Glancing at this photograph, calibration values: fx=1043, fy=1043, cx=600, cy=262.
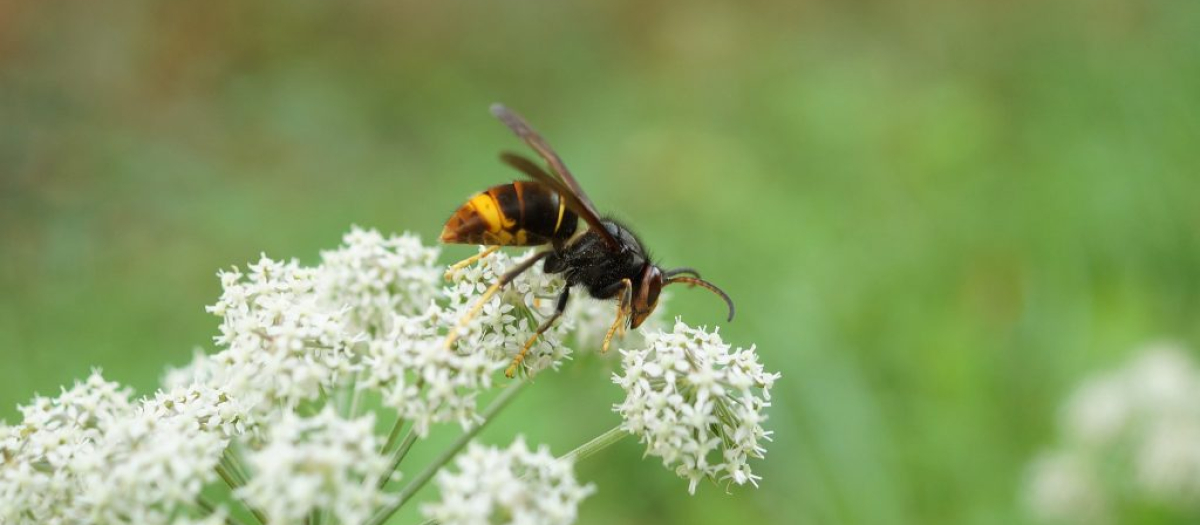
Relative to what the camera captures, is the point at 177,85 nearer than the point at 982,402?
No

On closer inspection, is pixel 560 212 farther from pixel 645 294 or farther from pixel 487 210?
pixel 645 294

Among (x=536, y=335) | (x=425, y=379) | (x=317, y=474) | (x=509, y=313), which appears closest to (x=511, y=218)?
(x=509, y=313)

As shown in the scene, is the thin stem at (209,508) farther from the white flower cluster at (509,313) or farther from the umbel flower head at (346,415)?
the white flower cluster at (509,313)

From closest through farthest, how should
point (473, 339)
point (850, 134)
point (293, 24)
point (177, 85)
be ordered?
1. point (473, 339)
2. point (850, 134)
3. point (177, 85)
4. point (293, 24)

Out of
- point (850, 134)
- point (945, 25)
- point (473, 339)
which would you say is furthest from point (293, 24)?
point (473, 339)

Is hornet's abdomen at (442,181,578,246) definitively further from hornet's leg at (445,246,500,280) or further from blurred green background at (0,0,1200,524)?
blurred green background at (0,0,1200,524)

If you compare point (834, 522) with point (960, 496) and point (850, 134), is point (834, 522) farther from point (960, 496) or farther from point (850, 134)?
point (850, 134)

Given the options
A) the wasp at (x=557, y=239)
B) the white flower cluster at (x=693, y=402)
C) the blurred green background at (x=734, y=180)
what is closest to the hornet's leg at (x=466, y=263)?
the wasp at (x=557, y=239)
